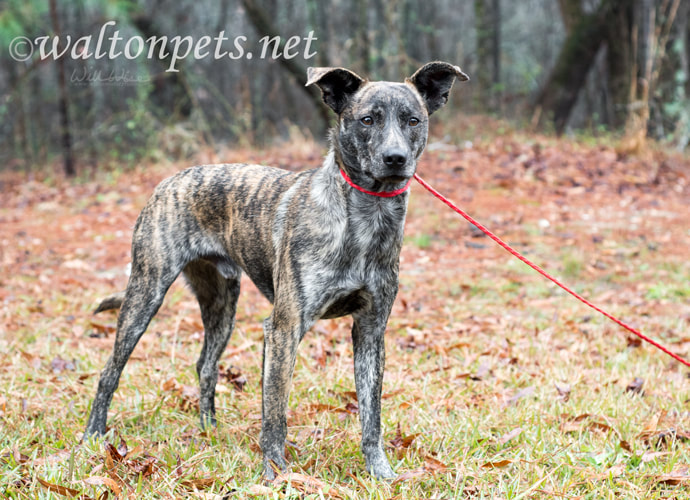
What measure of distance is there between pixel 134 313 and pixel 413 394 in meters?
1.88

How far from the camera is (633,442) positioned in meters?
3.56

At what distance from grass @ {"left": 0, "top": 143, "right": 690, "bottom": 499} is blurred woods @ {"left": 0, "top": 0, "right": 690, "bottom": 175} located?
594 centimetres

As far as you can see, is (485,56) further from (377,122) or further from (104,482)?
(104,482)

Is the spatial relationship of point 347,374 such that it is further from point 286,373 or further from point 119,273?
point 119,273

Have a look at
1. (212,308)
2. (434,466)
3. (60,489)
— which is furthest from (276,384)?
(212,308)

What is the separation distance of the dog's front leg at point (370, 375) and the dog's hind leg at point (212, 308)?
42.9 inches

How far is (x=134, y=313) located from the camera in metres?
3.88

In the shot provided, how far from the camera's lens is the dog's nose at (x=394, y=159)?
2926mm

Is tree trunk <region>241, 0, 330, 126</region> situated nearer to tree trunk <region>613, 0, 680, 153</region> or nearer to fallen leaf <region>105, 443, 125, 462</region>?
tree trunk <region>613, 0, 680, 153</region>

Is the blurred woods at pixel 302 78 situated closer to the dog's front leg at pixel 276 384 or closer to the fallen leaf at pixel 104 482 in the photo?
the dog's front leg at pixel 276 384

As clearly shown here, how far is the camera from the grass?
317cm

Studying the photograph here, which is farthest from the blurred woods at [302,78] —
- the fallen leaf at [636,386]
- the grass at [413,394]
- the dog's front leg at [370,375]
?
the dog's front leg at [370,375]

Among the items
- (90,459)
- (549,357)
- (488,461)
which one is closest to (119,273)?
(90,459)

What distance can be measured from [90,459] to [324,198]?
71.9 inches
